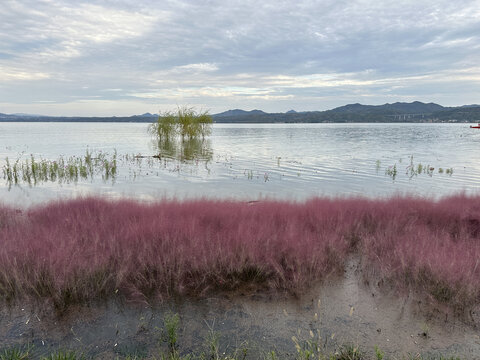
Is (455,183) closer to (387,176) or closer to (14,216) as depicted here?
(387,176)

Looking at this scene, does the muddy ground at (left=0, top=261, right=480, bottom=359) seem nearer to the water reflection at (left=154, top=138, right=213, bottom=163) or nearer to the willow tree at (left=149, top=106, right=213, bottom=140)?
the water reflection at (left=154, top=138, right=213, bottom=163)

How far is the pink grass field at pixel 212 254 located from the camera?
17.5 ft

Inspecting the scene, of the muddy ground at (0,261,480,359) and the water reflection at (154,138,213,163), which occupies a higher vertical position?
the water reflection at (154,138,213,163)

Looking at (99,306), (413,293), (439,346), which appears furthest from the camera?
(413,293)

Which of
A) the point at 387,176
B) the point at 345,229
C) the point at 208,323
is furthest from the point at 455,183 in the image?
the point at 208,323

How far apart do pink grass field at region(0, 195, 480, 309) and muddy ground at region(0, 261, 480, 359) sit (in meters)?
0.33

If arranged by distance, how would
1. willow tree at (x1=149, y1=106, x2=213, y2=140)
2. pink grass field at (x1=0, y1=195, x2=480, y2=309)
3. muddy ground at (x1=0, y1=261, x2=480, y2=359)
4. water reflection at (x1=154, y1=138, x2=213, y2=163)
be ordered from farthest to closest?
willow tree at (x1=149, y1=106, x2=213, y2=140) → water reflection at (x1=154, y1=138, x2=213, y2=163) → pink grass field at (x1=0, y1=195, x2=480, y2=309) → muddy ground at (x1=0, y1=261, x2=480, y2=359)

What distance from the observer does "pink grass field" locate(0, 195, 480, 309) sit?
17.5ft

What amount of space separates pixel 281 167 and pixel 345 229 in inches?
613

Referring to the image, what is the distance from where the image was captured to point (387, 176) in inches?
783

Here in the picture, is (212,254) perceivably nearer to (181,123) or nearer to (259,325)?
(259,325)

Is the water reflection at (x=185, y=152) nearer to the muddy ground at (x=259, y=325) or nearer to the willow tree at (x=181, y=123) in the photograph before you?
the willow tree at (x=181, y=123)

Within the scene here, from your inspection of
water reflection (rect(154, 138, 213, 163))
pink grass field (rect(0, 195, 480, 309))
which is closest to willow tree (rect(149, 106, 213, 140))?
water reflection (rect(154, 138, 213, 163))

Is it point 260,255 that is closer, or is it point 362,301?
point 362,301
